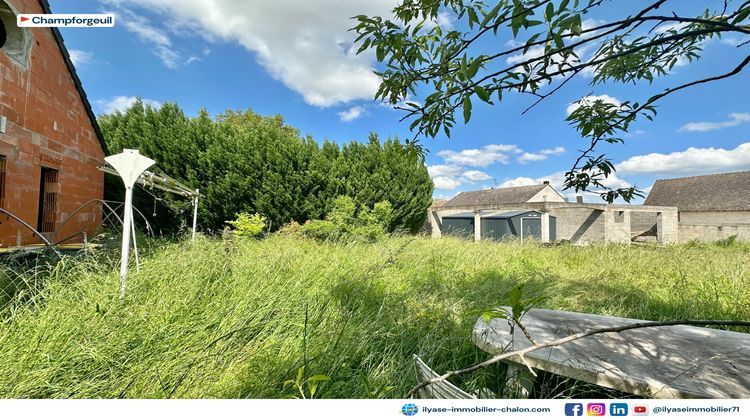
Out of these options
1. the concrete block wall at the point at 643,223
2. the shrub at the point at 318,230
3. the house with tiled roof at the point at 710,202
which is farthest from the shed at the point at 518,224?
the shrub at the point at 318,230

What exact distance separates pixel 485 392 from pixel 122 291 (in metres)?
2.52

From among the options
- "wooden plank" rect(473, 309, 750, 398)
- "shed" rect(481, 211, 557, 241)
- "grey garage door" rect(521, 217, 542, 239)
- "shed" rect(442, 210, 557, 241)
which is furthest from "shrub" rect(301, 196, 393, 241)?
"grey garage door" rect(521, 217, 542, 239)

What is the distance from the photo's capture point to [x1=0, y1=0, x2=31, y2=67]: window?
4430 mm

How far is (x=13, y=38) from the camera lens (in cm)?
456

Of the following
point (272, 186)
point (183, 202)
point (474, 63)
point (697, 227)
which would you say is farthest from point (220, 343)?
point (697, 227)

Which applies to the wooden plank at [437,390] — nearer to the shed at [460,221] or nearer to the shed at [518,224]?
the shed at [518,224]

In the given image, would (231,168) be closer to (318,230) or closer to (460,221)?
(318,230)

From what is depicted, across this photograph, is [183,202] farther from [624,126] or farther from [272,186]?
[624,126]

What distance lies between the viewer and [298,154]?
902cm
